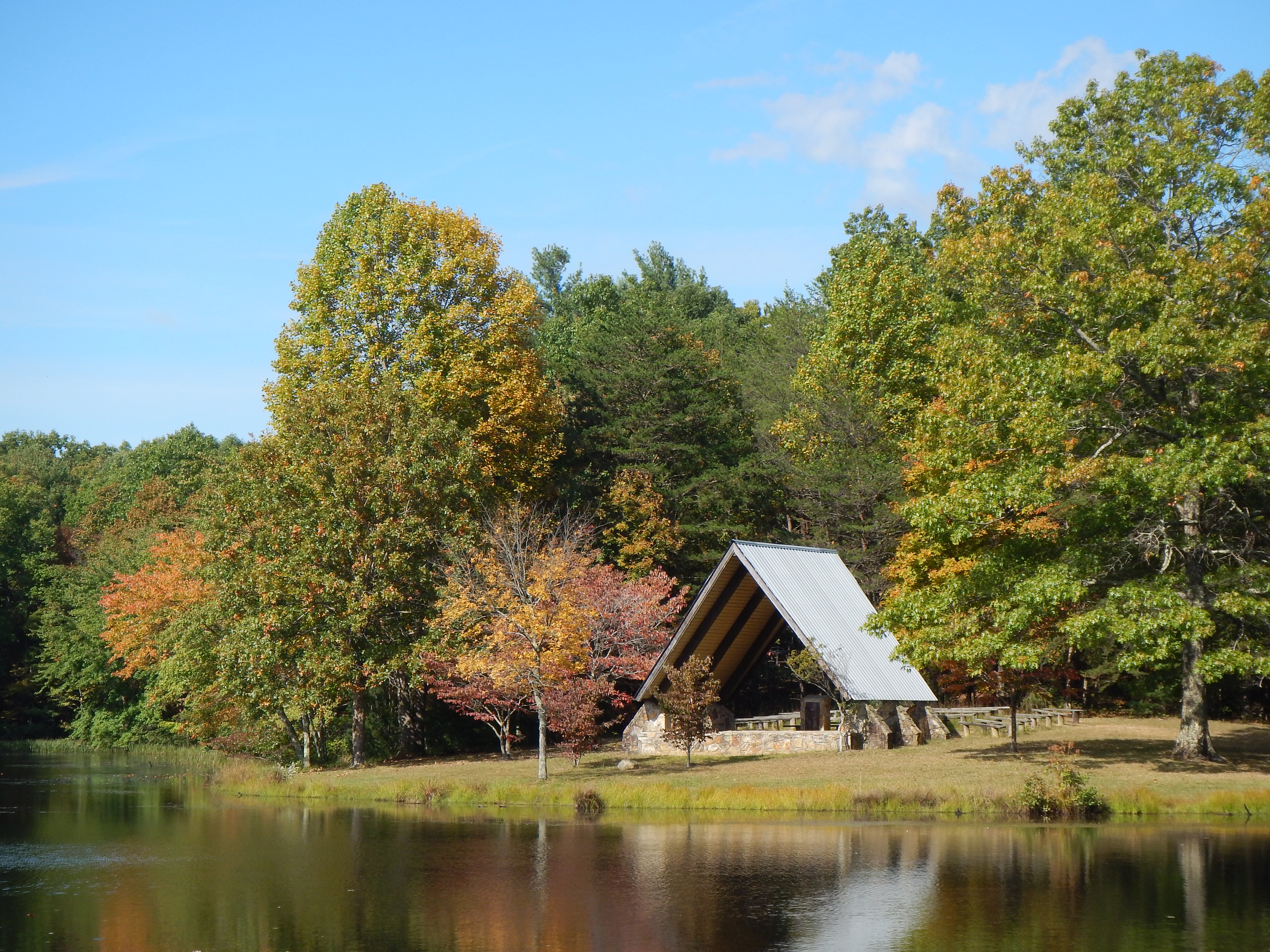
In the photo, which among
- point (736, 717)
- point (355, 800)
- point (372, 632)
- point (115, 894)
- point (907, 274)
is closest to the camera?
point (115, 894)

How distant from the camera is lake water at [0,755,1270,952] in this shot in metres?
12.8

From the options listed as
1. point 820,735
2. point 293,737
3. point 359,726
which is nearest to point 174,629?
point 293,737

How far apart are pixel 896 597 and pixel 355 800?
14.0 m

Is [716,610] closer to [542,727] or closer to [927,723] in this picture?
[542,727]

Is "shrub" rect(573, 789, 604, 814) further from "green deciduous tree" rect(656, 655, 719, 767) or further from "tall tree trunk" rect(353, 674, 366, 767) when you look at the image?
"tall tree trunk" rect(353, 674, 366, 767)

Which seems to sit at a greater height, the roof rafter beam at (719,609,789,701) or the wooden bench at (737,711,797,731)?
the roof rafter beam at (719,609,789,701)

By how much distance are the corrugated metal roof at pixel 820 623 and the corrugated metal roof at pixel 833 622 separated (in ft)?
0.07

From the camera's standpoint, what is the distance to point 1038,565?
83.7ft

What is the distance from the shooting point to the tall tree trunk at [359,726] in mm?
34125

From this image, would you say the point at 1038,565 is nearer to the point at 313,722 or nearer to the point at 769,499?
the point at 769,499

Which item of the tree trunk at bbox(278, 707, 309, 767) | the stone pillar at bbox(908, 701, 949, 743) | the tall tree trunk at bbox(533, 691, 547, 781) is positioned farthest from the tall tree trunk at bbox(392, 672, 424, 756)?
the stone pillar at bbox(908, 701, 949, 743)

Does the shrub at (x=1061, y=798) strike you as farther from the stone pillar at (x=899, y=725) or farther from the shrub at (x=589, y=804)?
the stone pillar at (x=899, y=725)

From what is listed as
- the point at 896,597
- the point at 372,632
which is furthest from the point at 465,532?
the point at 896,597

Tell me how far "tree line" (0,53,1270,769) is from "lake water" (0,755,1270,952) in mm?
6167
